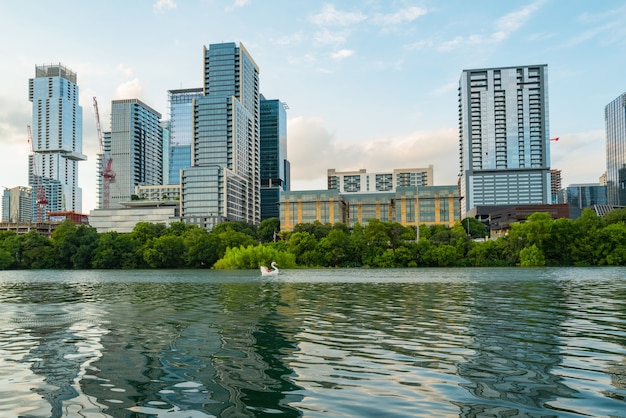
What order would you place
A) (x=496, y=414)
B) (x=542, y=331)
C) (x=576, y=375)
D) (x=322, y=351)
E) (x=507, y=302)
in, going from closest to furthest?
(x=496, y=414), (x=576, y=375), (x=322, y=351), (x=542, y=331), (x=507, y=302)

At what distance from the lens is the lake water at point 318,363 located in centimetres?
1241

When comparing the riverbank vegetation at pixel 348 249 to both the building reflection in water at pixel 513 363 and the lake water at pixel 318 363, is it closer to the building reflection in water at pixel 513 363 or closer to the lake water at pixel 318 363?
the lake water at pixel 318 363

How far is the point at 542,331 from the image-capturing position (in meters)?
23.2

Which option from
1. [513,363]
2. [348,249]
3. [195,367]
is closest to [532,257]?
[348,249]

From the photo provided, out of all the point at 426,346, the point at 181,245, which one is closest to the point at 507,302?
the point at 426,346

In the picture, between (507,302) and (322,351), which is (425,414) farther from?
(507,302)

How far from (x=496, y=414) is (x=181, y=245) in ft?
492

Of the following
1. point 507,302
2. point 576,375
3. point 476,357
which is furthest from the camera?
point 507,302

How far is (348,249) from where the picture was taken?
5935 inches

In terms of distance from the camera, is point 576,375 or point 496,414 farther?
point 576,375

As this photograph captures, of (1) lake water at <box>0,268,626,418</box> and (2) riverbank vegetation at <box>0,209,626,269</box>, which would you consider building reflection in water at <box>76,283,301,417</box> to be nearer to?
(1) lake water at <box>0,268,626,418</box>

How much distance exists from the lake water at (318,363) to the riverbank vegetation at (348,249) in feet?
347

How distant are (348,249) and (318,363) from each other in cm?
13412

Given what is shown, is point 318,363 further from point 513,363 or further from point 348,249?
point 348,249
